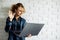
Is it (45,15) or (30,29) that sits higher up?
(45,15)

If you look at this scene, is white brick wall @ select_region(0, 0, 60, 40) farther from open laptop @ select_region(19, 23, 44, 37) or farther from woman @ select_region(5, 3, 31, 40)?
open laptop @ select_region(19, 23, 44, 37)

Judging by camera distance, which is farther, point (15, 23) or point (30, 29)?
point (15, 23)

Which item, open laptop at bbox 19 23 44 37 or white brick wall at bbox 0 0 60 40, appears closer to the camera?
open laptop at bbox 19 23 44 37

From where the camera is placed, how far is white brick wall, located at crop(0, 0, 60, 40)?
1.91m

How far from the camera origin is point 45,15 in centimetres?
193

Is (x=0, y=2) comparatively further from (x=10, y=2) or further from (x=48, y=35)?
(x=48, y=35)

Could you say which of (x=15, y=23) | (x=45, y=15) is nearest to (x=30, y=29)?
(x=15, y=23)

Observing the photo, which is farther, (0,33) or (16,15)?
(0,33)

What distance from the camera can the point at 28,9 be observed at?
6.25 ft

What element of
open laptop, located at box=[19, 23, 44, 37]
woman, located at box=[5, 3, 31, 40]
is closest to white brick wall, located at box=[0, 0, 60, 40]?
woman, located at box=[5, 3, 31, 40]

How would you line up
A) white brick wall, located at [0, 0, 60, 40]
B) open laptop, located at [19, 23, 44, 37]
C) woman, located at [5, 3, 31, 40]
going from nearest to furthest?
open laptop, located at [19, 23, 44, 37] → woman, located at [5, 3, 31, 40] → white brick wall, located at [0, 0, 60, 40]

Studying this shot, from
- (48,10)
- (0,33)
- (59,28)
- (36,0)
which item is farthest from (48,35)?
(0,33)

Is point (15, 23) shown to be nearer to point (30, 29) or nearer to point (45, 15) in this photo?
point (30, 29)

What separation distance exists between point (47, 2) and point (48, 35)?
1.37ft
